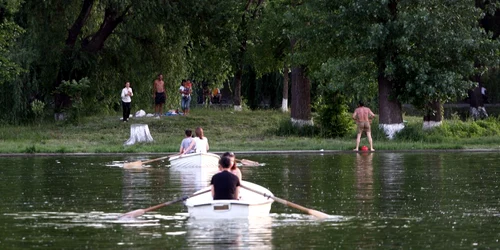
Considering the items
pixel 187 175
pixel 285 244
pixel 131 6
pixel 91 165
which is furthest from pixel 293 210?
pixel 131 6

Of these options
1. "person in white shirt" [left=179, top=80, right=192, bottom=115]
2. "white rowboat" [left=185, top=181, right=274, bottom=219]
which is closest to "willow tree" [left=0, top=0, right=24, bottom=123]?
"person in white shirt" [left=179, top=80, right=192, bottom=115]

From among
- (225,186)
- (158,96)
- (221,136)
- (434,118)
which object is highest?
(158,96)

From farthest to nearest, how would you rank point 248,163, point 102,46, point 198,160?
point 102,46 → point 248,163 → point 198,160

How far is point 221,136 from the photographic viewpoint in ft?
159

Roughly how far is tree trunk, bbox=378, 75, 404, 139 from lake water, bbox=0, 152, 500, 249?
9020 mm

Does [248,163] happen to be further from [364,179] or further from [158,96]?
[158,96]

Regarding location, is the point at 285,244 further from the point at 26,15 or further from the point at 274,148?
the point at 26,15

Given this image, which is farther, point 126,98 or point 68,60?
point 68,60

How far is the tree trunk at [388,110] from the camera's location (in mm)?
44938

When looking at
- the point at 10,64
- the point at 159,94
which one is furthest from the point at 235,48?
the point at 10,64

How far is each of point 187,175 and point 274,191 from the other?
6300mm

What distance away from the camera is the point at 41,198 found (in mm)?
24328

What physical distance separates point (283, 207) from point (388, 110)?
22981 millimetres

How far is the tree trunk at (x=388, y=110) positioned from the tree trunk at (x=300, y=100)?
4.92 metres
